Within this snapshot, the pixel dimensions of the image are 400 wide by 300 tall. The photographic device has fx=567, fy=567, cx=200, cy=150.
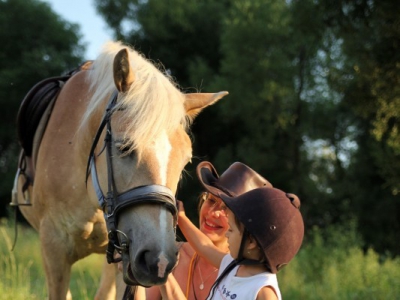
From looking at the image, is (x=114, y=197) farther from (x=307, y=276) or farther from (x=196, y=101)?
(x=307, y=276)

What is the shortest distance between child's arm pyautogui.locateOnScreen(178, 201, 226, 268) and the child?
409 mm

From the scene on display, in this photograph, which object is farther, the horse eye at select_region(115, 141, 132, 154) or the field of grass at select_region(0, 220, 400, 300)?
the field of grass at select_region(0, 220, 400, 300)

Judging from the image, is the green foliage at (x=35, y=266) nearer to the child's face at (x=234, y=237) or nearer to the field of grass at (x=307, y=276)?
the field of grass at (x=307, y=276)

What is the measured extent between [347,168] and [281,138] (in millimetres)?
2800

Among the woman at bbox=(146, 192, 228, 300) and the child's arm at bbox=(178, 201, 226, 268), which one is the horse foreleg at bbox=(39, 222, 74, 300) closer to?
the woman at bbox=(146, 192, 228, 300)

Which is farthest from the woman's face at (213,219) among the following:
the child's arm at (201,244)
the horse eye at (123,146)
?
the horse eye at (123,146)

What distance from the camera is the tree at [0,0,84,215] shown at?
24.4 m

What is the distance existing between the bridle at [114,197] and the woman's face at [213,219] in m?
0.47

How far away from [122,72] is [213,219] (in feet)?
3.09

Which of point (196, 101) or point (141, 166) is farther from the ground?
point (196, 101)

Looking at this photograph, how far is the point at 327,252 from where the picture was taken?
1055 cm

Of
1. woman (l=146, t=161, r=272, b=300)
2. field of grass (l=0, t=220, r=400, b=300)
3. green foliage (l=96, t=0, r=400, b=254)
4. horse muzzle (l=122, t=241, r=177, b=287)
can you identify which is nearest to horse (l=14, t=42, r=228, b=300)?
horse muzzle (l=122, t=241, r=177, b=287)

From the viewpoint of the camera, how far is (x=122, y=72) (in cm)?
291

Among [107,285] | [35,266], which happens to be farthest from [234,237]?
[35,266]
